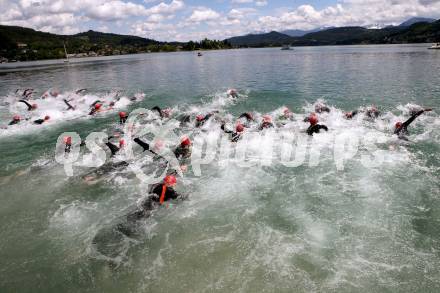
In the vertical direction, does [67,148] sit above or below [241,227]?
above

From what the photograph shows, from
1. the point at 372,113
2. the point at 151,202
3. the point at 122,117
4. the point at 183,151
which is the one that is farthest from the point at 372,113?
the point at 122,117

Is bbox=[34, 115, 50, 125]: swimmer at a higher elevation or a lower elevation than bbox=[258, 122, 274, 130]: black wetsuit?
higher

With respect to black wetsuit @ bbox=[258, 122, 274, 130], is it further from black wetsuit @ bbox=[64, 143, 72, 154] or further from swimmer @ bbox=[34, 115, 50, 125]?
swimmer @ bbox=[34, 115, 50, 125]

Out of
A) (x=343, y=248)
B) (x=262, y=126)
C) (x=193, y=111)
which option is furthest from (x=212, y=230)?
(x=193, y=111)

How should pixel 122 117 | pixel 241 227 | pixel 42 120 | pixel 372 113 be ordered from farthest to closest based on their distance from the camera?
pixel 42 120 < pixel 122 117 < pixel 372 113 < pixel 241 227

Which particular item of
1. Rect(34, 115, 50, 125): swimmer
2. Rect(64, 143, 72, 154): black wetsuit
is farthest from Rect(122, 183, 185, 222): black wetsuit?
Rect(34, 115, 50, 125): swimmer

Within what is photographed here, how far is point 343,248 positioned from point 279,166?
6.16m

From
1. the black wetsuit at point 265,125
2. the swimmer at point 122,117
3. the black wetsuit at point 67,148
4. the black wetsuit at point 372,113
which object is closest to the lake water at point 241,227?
the black wetsuit at point 67,148

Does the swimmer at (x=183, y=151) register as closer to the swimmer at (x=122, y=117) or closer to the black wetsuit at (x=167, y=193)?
the black wetsuit at (x=167, y=193)

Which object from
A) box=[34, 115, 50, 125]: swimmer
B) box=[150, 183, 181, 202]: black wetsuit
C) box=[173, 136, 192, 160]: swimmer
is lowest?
box=[150, 183, 181, 202]: black wetsuit

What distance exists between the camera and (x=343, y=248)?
8.88 meters

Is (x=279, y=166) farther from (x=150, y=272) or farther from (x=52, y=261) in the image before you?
(x=52, y=261)

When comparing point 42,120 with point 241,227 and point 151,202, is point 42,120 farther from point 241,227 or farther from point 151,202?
point 241,227

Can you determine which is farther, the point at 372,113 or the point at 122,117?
the point at 122,117
